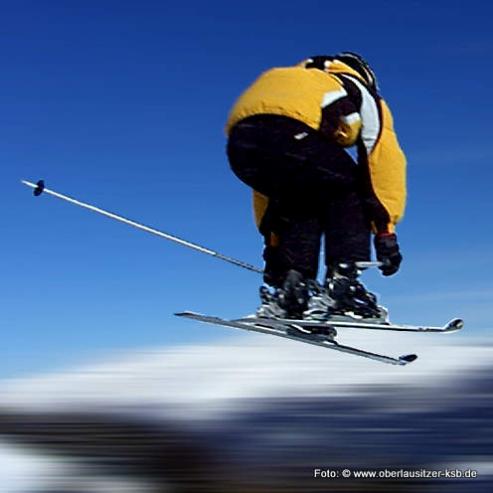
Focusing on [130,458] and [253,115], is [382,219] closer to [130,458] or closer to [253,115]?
[253,115]

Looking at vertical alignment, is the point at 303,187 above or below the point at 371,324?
above

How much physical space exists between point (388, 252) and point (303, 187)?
86cm

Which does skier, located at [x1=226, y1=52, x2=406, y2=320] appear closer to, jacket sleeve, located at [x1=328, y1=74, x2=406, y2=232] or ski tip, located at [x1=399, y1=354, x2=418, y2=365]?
jacket sleeve, located at [x1=328, y1=74, x2=406, y2=232]

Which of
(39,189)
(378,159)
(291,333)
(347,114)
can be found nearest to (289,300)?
(291,333)

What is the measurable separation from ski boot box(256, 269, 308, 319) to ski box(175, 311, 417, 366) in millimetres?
100

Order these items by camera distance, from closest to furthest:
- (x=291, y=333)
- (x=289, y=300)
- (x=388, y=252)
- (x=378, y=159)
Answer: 1. (x=378, y=159)
2. (x=388, y=252)
3. (x=289, y=300)
4. (x=291, y=333)

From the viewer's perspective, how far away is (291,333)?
21.8 ft

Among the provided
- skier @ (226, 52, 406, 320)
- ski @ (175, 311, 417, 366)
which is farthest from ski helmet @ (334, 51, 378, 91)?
ski @ (175, 311, 417, 366)

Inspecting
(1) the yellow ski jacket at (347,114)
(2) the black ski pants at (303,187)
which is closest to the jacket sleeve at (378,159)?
(1) the yellow ski jacket at (347,114)

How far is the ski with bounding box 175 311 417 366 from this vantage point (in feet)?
21.4

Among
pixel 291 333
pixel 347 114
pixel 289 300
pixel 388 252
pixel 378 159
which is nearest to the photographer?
pixel 347 114

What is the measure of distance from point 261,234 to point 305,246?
1.60 feet

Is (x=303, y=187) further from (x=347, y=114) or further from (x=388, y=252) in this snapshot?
(x=388, y=252)

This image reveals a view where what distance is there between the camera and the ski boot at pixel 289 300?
650 centimetres
